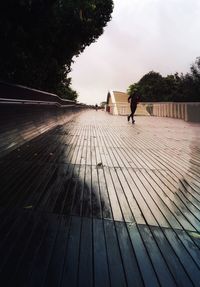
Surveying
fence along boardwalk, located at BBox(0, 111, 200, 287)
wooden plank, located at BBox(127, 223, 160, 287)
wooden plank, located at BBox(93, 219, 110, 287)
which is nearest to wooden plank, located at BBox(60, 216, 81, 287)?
fence along boardwalk, located at BBox(0, 111, 200, 287)

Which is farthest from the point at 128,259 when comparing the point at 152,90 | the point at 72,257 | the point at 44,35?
the point at 152,90

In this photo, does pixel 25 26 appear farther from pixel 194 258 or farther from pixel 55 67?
pixel 194 258

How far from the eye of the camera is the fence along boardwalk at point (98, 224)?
8.71 feet

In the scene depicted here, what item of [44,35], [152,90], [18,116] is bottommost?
[18,116]

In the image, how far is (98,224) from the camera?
3604 millimetres

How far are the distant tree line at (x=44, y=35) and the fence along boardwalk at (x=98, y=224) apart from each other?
506 centimetres

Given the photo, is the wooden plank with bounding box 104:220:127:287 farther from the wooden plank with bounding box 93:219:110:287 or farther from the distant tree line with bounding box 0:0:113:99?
the distant tree line with bounding box 0:0:113:99

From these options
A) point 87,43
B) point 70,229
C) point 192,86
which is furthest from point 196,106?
point 192,86

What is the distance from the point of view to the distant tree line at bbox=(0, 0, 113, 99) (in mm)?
9969

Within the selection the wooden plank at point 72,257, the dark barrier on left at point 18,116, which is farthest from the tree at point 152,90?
the wooden plank at point 72,257

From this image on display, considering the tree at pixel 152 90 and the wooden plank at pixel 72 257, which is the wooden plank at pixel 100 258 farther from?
the tree at pixel 152 90

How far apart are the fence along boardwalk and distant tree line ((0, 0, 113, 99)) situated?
5.06 metres

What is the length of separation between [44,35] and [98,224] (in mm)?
13669

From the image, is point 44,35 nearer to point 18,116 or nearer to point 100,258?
point 18,116
